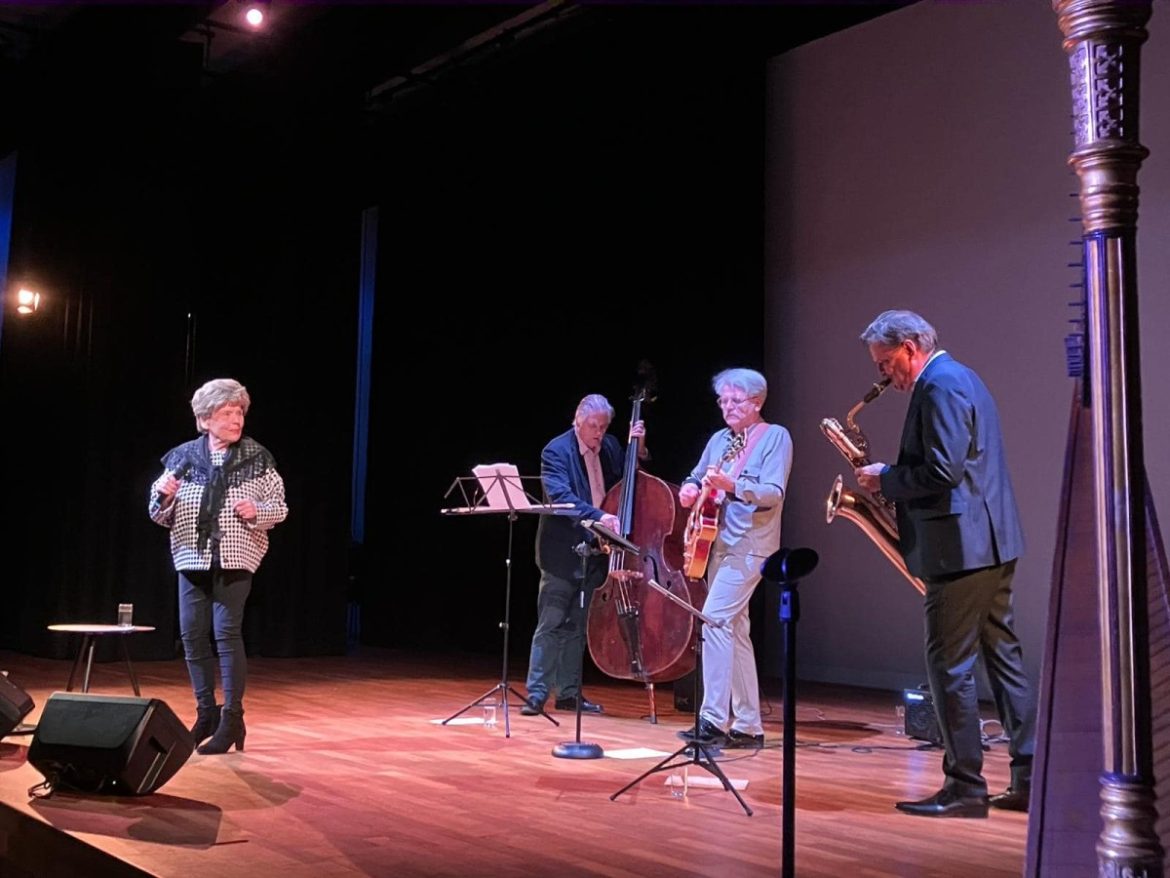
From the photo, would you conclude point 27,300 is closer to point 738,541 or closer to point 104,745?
point 104,745

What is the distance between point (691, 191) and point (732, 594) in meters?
3.86

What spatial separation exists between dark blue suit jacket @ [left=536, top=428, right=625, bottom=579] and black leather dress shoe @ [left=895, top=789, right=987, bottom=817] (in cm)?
259

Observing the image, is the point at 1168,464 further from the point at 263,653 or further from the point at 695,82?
the point at 263,653

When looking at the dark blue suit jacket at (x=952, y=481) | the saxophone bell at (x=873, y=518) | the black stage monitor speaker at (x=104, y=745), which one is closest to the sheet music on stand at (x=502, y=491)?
the saxophone bell at (x=873, y=518)

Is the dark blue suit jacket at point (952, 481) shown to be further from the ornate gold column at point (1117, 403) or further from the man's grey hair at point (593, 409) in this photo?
the man's grey hair at point (593, 409)

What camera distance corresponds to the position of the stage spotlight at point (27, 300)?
29.4ft

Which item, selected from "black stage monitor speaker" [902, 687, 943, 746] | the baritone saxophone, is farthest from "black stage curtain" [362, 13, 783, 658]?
the baritone saxophone

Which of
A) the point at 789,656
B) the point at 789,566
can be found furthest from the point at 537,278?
the point at 789,656

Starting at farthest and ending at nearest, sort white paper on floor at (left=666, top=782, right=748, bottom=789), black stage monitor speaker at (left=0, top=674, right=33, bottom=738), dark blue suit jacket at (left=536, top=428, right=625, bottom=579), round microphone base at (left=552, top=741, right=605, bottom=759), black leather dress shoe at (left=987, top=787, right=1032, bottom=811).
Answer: dark blue suit jacket at (left=536, top=428, right=625, bottom=579) < round microphone base at (left=552, top=741, right=605, bottom=759) < black stage monitor speaker at (left=0, top=674, right=33, bottom=738) < white paper on floor at (left=666, top=782, right=748, bottom=789) < black leather dress shoe at (left=987, top=787, right=1032, bottom=811)

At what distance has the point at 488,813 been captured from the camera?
3633 millimetres

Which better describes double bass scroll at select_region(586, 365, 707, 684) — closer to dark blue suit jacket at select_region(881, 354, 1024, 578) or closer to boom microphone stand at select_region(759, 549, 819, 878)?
dark blue suit jacket at select_region(881, 354, 1024, 578)

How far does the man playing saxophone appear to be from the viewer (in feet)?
11.8

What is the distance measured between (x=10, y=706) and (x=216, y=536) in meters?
0.97

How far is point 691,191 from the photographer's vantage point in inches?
319
